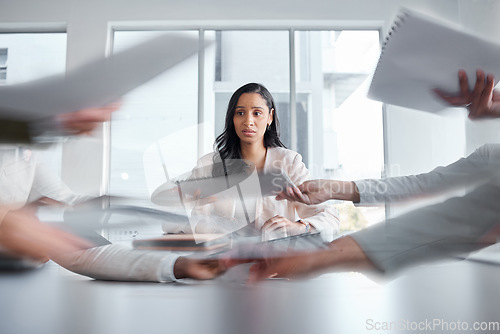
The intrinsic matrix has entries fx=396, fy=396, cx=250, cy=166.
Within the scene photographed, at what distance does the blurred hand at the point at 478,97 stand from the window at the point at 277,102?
0.12 metres

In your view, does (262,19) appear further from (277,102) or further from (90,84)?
(90,84)

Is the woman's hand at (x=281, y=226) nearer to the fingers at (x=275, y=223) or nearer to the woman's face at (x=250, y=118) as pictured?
the fingers at (x=275, y=223)

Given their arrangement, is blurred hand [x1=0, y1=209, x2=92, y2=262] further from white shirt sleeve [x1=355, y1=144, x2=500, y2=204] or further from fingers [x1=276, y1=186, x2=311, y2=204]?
white shirt sleeve [x1=355, y1=144, x2=500, y2=204]

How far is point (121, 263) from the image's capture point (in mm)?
562

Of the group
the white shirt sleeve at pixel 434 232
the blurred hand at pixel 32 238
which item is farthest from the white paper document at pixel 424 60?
the blurred hand at pixel 32 238

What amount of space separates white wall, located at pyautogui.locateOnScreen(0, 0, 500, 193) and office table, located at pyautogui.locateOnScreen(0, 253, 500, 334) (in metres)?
0.16

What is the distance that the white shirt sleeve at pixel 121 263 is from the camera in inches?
21.9

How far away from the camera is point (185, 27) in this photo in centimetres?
66

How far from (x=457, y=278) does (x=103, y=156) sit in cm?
55

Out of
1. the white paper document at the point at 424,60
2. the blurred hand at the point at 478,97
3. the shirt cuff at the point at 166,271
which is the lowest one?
the shirt cuff at the point at 166,271

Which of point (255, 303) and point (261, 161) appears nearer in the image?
point (255, 303)

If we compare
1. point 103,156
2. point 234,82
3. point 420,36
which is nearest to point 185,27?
point 234,82

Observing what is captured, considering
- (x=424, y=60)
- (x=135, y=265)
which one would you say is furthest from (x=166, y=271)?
(x=424, y=60)

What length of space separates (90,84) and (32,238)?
0.25m
